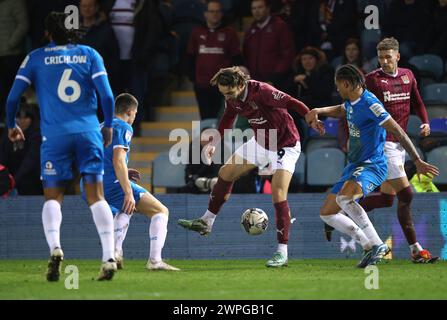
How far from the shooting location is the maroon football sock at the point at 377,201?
1164 centimetres

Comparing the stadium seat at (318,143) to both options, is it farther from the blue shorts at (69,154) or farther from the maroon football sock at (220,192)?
the blue shorts at (69,154)

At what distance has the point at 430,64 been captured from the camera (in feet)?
49.9

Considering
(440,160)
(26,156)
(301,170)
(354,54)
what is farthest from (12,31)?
(440,160)

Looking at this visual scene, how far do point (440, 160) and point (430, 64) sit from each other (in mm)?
2058

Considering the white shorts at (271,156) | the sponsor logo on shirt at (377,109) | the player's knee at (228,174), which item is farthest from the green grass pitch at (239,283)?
the sponsor logo on shirt at (377,109)

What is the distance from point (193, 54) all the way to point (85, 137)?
279 inches

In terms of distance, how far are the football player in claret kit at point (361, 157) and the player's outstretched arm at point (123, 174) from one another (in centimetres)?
185

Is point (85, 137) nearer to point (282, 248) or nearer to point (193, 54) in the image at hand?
point (282, 248)

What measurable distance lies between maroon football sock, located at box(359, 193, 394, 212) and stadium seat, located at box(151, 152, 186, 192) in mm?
3868

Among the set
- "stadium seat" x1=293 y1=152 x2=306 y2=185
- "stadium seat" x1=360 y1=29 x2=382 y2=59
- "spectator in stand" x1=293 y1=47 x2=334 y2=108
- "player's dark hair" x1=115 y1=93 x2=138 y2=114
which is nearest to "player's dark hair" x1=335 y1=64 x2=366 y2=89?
"player's dark hair" x1=115 y1=93 x2=138 y2=114

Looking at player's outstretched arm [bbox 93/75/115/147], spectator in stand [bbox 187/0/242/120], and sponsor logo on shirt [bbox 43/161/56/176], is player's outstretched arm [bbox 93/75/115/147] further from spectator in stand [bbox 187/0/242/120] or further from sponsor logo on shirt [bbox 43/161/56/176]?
spectator in stand [bbox 187/0/242/120]

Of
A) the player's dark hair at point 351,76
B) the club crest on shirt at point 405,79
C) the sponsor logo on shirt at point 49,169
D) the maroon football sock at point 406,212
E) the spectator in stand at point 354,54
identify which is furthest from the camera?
the spectator in stand at point 354,54

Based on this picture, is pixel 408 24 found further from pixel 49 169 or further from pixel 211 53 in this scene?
pixel 49 169
